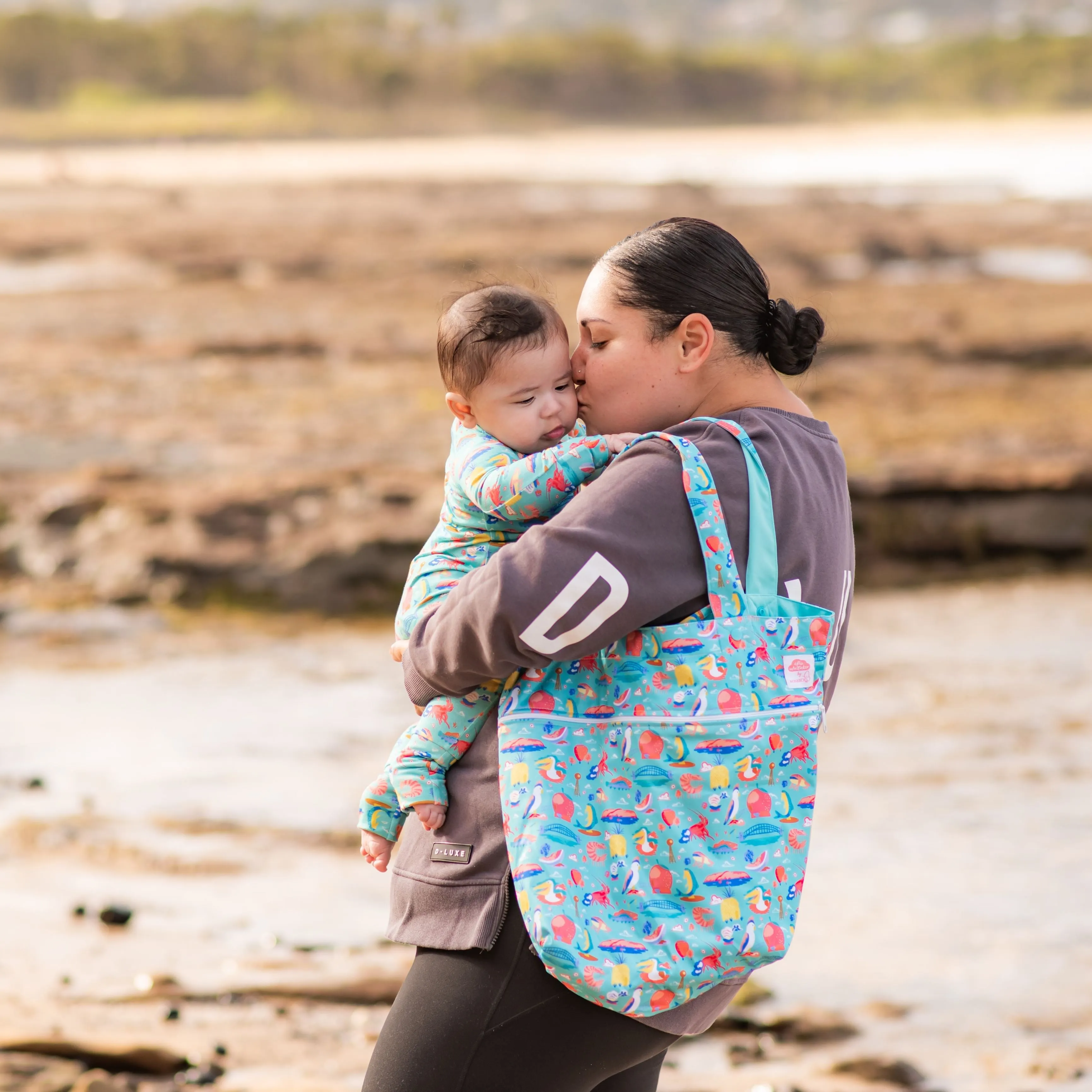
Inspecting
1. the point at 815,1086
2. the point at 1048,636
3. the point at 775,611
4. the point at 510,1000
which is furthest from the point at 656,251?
the point at 1048,636

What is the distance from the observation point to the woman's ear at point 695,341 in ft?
6.24

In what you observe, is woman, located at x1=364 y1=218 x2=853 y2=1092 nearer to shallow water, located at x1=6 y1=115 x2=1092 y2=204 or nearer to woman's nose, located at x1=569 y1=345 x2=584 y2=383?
woman's nose, located at x1=569 y1=345 x2=584 y2=383

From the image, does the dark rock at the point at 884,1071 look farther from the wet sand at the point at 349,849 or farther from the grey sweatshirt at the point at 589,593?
the grey sweatshirt at the point at 589,593

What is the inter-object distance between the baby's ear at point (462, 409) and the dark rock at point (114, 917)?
117 inches

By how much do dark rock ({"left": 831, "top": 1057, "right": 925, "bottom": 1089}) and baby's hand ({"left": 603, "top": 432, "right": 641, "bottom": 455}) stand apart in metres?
2.44

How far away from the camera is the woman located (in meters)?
1.74

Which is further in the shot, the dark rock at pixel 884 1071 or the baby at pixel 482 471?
the dark rock at pixel 884 1071

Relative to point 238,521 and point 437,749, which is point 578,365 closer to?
point 437,749

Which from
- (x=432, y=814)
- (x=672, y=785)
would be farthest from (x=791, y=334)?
(x=432, y=814)

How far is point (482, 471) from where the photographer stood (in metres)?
1.96

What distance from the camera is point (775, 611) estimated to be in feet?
5.96

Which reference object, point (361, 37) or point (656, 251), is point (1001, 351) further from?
point (361, 37)

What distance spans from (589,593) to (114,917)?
131 inches

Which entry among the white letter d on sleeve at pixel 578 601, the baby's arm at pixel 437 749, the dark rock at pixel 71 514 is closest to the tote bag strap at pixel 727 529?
the white letter d on sleeve at pixel 578 601
